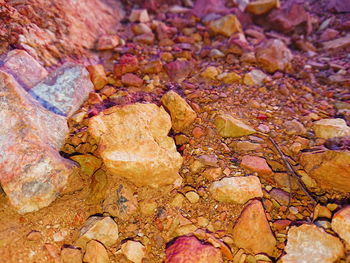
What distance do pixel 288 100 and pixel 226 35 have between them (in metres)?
1.29

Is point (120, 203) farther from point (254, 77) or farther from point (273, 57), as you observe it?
point (273, 57)

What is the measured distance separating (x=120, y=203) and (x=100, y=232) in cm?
20

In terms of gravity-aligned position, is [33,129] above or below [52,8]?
below

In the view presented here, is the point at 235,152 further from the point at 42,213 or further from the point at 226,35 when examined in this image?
the point at 226,35

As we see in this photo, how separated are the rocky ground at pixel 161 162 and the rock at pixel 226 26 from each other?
87 cm

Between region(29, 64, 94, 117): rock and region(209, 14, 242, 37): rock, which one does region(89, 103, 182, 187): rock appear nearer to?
region(29, 64, 94, 117): rock

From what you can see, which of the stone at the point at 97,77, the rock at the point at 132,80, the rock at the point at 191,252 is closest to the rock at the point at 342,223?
the rock at the point at 191,252

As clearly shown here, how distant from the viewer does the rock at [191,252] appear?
52.5 inches

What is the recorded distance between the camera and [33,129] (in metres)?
1.59

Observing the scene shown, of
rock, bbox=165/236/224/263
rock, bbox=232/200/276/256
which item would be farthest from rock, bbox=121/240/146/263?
rock, bbox=232/200/276/256

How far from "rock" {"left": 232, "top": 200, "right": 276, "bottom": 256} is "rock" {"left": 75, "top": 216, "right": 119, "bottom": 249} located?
0.70 meters

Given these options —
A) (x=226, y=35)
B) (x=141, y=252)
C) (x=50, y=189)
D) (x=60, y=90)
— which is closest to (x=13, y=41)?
(x=60, y=90)

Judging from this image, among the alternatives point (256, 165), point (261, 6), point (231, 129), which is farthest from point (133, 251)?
point (261, 6)

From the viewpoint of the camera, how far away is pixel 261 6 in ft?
12.3
